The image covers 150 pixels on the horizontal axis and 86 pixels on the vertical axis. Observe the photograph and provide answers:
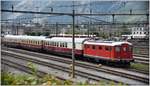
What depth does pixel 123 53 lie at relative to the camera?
29.8 m

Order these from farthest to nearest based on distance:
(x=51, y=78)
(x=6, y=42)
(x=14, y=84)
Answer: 1. (x=6, y=42)
2. (x=51, y=78)
3. (x=14, y=84)

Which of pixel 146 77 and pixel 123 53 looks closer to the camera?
pixel 146 77

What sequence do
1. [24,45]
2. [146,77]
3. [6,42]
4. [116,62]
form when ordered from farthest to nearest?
[6,42] → [24,45] → [116,62] → [146,77]

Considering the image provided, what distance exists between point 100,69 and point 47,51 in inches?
675

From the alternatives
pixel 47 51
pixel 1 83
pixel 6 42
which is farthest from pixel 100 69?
pixel 6 42

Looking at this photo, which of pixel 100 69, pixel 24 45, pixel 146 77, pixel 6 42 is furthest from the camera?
pixel 6 42

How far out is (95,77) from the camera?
23.0m

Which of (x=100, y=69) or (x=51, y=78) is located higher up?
(x=51, y=78)

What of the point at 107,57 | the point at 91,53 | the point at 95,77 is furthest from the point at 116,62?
the point at 95,77

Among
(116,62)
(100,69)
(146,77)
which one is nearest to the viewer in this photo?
(146,77)

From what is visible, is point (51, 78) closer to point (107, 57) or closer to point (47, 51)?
point (107, 57)

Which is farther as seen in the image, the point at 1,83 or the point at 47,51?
the point at 47,51

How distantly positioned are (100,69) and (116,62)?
3073 millimetres

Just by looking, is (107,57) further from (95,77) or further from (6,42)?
(6,42)
